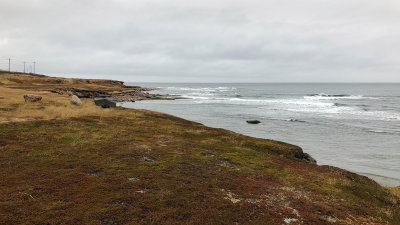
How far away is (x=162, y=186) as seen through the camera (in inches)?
476

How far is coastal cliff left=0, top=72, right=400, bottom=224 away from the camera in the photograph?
953cm

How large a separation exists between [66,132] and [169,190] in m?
14.8

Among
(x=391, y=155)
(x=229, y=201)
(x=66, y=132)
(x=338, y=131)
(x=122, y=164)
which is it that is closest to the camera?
(x=229, y=201)

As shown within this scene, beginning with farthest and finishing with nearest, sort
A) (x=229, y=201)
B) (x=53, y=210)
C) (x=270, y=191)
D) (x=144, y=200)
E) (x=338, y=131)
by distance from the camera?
(x=338, y=131) → (x=270, y=191) → (x=229, y=201) → (x=144, y=200) → (x=53, y=210)

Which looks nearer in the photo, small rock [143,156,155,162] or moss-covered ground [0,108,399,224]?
moss-covered ground [0,108,399,224]

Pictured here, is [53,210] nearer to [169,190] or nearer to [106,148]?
[169,190]

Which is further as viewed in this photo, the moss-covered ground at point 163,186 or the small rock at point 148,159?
the small rock at point 148,159

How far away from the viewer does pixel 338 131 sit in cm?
4844

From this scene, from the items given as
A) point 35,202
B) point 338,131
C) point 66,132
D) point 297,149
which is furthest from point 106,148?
point 338,131

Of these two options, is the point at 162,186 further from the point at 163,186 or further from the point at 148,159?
the point at 148,159

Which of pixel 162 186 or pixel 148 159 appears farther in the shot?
pixel 148 159

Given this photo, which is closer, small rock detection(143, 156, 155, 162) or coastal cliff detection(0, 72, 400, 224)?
coastal cliff detection(0, 72, 400, 224)

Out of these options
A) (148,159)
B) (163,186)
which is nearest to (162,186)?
(163,186)

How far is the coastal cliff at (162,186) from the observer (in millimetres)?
9531
